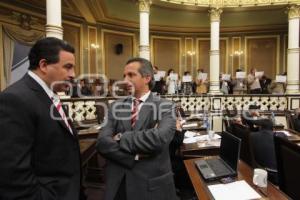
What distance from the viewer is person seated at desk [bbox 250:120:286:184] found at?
3.06 m

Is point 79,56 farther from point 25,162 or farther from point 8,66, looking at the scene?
point 25,162

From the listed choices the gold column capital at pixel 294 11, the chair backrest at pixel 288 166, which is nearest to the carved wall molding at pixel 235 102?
the gold column capital at pixel 294 11

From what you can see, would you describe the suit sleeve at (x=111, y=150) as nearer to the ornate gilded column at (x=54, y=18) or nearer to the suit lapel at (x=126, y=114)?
the suit lapel at (x=126, y=114)

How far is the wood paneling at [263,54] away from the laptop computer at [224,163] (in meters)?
11.1

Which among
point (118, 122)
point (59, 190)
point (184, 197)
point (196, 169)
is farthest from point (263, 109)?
point (59, 190)

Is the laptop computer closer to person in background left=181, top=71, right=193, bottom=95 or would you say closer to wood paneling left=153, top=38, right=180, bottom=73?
person in background left=181, top=71, right=193, bottom=95

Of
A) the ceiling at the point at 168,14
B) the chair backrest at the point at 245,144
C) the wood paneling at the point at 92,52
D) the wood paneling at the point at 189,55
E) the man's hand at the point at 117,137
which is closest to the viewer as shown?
the man's hand at the point at 117,137

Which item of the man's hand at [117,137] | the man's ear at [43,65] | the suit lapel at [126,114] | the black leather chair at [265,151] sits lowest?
the black leather chair at [265,151]

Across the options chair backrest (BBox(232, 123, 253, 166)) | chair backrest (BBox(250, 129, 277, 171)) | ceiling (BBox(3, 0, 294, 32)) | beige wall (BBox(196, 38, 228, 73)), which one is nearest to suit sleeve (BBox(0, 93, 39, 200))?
chair backrest (BBox(232, 123, 253, 166))

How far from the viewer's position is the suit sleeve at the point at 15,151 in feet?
3.72

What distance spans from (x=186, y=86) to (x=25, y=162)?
356 inches

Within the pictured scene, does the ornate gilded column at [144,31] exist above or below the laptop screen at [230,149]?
above

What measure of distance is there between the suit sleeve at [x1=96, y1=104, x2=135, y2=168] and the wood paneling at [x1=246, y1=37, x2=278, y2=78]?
1191 cm

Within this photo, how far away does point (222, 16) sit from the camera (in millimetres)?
11430
